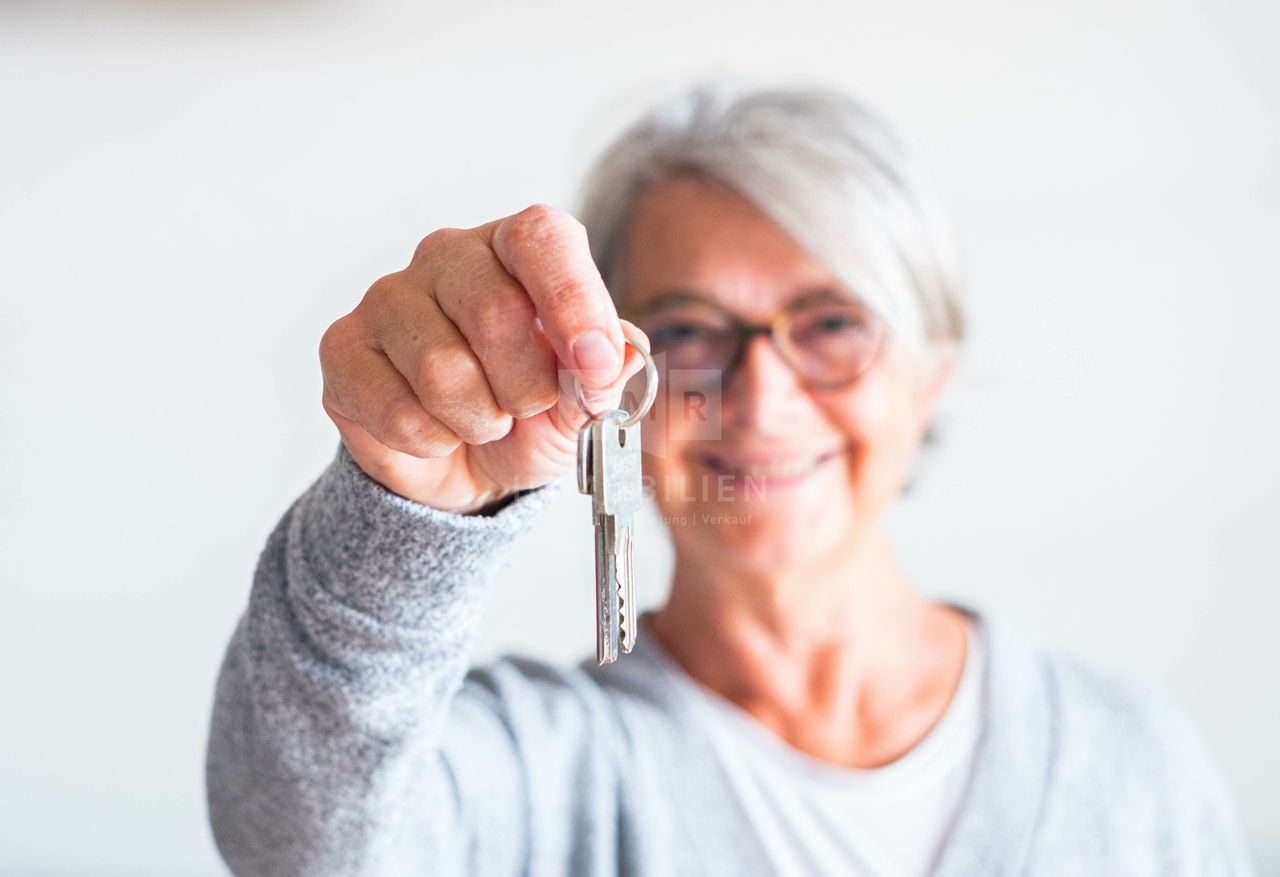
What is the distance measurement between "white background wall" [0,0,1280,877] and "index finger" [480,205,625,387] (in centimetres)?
68

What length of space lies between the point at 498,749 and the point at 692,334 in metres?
0.35

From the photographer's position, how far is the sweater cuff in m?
0.51

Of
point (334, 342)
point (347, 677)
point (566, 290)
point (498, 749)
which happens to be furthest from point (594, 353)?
point (498, 749)

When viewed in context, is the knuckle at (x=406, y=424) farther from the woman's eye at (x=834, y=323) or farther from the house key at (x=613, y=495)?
the woman's eye at (x=834, y=323)

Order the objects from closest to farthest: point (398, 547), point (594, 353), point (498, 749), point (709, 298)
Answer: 1. point (594, 353)
2. point (398, 547)
3. point (498, 749)
4. point (709, 298)

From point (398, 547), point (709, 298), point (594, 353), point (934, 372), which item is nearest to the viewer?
point (594, 353)

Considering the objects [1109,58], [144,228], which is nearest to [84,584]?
[144,228]

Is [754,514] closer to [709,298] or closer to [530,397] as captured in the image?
[709,298]

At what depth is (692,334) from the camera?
90 centimetres

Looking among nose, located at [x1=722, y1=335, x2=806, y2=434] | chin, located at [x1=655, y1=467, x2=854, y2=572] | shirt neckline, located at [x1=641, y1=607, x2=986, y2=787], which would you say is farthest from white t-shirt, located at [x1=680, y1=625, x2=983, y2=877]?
nose, located at [x1=722, y1=335, x2=806, y2=434]

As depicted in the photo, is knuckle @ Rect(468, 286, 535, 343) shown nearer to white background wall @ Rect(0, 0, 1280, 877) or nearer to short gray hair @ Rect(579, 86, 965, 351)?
short gray hair @ Rect(579, 86, 965, 351)

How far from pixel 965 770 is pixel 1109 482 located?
0.64m

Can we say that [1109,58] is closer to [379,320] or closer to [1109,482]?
[1109,482]

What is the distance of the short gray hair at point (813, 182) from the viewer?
890 mm
